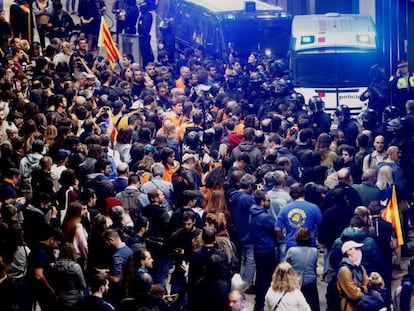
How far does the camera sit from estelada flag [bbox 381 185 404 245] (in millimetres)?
15725

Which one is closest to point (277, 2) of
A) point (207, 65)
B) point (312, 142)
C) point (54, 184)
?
point (207, 65)

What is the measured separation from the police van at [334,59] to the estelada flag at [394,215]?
12.9m

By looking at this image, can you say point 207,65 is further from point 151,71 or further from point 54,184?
point 54,184

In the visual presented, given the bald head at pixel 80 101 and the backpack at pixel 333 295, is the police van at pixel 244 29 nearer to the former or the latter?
the bald head at pixel 80 101

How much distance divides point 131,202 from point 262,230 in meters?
1.78

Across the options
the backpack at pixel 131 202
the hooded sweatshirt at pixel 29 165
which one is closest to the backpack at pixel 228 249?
the backpack at pixel 131 202

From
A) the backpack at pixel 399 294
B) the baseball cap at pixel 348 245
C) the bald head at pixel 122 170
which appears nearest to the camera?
the backpack at pixel 399 294

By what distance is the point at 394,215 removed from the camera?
624 inches

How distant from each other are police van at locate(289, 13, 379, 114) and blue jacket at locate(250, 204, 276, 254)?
1361 cm

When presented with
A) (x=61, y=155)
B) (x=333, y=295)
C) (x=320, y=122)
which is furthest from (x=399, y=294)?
(x=320, y=122)

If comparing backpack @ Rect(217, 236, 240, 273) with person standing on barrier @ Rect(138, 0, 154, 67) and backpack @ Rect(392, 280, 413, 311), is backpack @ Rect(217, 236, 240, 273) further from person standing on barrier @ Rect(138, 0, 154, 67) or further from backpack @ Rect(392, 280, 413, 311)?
person standing on barrier @ Rect(138, 0, 154, 67)

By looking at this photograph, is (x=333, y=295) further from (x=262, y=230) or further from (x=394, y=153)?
(x=394, y=153)

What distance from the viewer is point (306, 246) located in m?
14.4

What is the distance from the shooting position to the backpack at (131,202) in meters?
15.6
